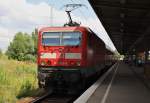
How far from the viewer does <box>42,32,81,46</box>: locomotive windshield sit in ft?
63.2

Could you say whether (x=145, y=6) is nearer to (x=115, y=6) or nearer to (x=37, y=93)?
(x=115, y=6)

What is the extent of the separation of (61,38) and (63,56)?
955 mm

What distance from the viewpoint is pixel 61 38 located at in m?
19.6

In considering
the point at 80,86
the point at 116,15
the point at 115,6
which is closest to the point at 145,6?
the point at 115,6

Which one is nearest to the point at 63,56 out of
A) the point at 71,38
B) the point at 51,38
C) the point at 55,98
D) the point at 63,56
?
the point at 63,56

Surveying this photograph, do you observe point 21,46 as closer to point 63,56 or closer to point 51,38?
point 51,38

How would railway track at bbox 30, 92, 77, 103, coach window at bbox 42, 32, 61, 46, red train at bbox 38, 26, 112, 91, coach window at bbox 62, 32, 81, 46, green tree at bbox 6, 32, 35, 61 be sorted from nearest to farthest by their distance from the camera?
railway track at bbox 30, 92, 77, 103 < red train at bbox 38, 26, 112, 91 < coach window at bbox 62, 32, 81, 46 < coach window at bbox 42, 32, 61, 46 < green tree at bbox 6, 32, 35, 61

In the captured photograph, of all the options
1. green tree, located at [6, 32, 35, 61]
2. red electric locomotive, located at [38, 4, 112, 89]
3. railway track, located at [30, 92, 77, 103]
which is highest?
green tree, located at [6, 32, 35, 61]

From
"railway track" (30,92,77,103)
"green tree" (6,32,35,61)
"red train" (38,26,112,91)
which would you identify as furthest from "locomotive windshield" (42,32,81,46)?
"green tree" (6,32,35,61)

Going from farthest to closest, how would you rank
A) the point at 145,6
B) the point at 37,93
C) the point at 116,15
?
the point at 116,15
the point at 145,6
the point at 37,93

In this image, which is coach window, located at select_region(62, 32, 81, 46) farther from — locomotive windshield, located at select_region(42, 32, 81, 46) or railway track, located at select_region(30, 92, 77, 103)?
railway track, located at select_region(30, 92, 77, 103)

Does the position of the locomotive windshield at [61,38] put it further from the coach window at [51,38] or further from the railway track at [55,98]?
the railway track at [55,98]

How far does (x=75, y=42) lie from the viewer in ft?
63.2

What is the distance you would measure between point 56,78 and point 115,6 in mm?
9370
